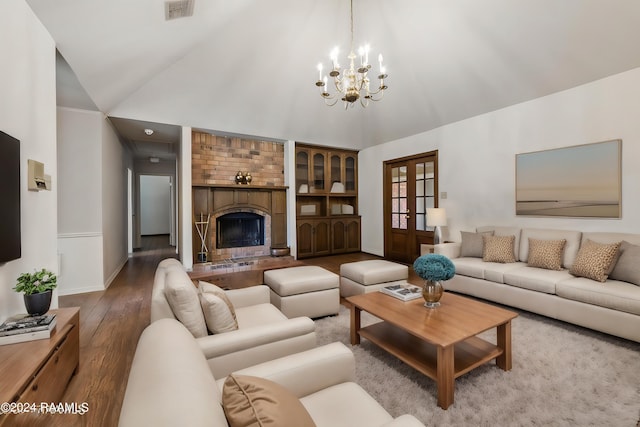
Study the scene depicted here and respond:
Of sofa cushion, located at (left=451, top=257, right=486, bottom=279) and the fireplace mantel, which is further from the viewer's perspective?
the fireplace mantel

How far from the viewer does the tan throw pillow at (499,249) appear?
356 cm

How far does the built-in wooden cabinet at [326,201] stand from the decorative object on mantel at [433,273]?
394cm

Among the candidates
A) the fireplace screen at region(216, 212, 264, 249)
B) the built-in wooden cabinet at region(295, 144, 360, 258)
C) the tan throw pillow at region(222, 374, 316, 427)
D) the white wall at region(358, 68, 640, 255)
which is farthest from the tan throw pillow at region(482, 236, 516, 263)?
the fireplace screen at region(216, 212, 264, 249)

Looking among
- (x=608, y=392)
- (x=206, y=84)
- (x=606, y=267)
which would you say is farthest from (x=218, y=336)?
(x=206, y=84)

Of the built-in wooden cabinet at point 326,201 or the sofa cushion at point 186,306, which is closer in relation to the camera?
the sofa cushion at point 186,306

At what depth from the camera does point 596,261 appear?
271cm

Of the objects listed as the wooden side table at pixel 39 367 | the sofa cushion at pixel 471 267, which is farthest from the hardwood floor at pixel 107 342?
the sofa cushion at pixel 471 267

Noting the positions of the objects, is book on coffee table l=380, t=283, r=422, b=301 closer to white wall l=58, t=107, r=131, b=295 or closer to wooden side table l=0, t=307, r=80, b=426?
wooden side table l=0, t=307, r=80, b=426

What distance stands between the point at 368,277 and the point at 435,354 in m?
1.26

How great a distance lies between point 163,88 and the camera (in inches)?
156

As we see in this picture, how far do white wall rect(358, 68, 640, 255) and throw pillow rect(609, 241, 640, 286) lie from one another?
1.89 ft

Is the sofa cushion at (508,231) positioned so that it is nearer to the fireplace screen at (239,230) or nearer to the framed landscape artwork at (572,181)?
the framed landscape artwork at (572,181)

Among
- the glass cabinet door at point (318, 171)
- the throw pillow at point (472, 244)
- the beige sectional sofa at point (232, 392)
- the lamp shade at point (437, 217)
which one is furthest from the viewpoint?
the glass cabinet door at point (318, 171)

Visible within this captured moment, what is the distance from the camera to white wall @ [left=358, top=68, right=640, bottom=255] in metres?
3.06
